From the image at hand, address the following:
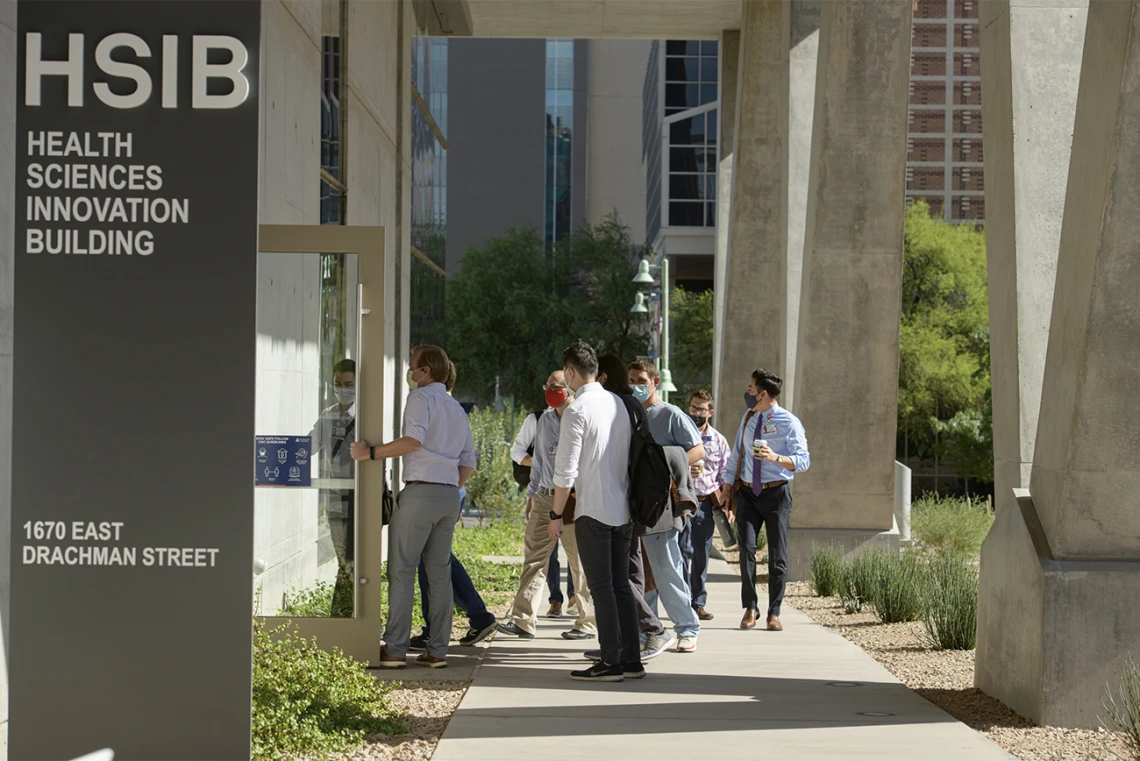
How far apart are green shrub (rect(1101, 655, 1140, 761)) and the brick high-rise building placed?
111 meters

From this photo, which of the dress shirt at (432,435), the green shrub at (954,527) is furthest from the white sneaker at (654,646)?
the green shrub at (954,527)

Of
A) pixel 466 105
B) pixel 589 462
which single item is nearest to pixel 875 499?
pixel 589 462

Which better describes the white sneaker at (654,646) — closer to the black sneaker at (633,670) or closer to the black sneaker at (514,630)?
the black sneaker at (633,670)

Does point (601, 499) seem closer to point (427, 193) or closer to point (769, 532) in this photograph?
point (769, 532)

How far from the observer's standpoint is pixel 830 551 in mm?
13797

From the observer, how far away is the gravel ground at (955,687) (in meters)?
6.14

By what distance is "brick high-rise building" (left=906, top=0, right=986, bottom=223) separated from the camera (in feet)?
371

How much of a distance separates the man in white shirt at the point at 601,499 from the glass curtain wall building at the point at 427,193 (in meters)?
11.6

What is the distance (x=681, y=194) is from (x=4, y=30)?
2585 inches

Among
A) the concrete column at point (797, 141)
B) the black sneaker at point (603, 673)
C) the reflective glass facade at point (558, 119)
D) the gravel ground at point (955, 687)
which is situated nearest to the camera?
the gravel ground at point (955, 687)

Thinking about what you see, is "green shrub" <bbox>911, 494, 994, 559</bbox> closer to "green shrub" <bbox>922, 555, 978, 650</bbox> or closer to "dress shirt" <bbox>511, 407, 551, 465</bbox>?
"green shrub" <bbox>922, 555, 978, 650</bbox>

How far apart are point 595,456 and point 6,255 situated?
3.92 meters

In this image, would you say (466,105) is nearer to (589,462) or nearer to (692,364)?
(692,364)

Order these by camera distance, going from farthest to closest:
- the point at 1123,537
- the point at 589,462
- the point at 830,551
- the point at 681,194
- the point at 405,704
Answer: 1. the point at 681,194
2. the point at 830,551
3. the point at 589,462
4. the point at 405,704
5. the point at 1123,537
